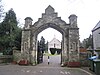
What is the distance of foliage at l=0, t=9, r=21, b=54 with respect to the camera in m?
30.8

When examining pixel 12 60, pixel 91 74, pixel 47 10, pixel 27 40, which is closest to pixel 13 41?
pixel 12 60

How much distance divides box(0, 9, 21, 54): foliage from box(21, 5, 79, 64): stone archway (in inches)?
224

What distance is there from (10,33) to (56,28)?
12444mm

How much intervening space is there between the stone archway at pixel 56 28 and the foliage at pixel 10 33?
18.6 feet

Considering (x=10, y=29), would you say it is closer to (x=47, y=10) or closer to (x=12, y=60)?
(x=12, y=60)

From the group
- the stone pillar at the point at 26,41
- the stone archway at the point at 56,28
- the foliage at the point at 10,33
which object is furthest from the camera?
the foliage at the point at 10,33

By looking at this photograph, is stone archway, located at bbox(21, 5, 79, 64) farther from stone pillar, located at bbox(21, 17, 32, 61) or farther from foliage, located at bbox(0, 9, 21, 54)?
foliage, located at bbox(0, 9, 21, 54)

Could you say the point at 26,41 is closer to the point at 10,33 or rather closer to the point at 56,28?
the point at 56,28

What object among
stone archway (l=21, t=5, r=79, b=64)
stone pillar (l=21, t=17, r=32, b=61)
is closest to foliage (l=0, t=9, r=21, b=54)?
stone pillar (l=21, t=17, r=32, b=61)

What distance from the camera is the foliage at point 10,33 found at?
1214 inches

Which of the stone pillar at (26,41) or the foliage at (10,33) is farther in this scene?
the foliage at (10,33)

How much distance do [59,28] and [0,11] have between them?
27.8 feet

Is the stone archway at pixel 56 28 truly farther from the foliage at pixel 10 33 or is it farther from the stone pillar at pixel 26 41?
the foliage at pixel 10 33

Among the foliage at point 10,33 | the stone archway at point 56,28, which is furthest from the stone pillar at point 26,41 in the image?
the foliage at point 10,33
